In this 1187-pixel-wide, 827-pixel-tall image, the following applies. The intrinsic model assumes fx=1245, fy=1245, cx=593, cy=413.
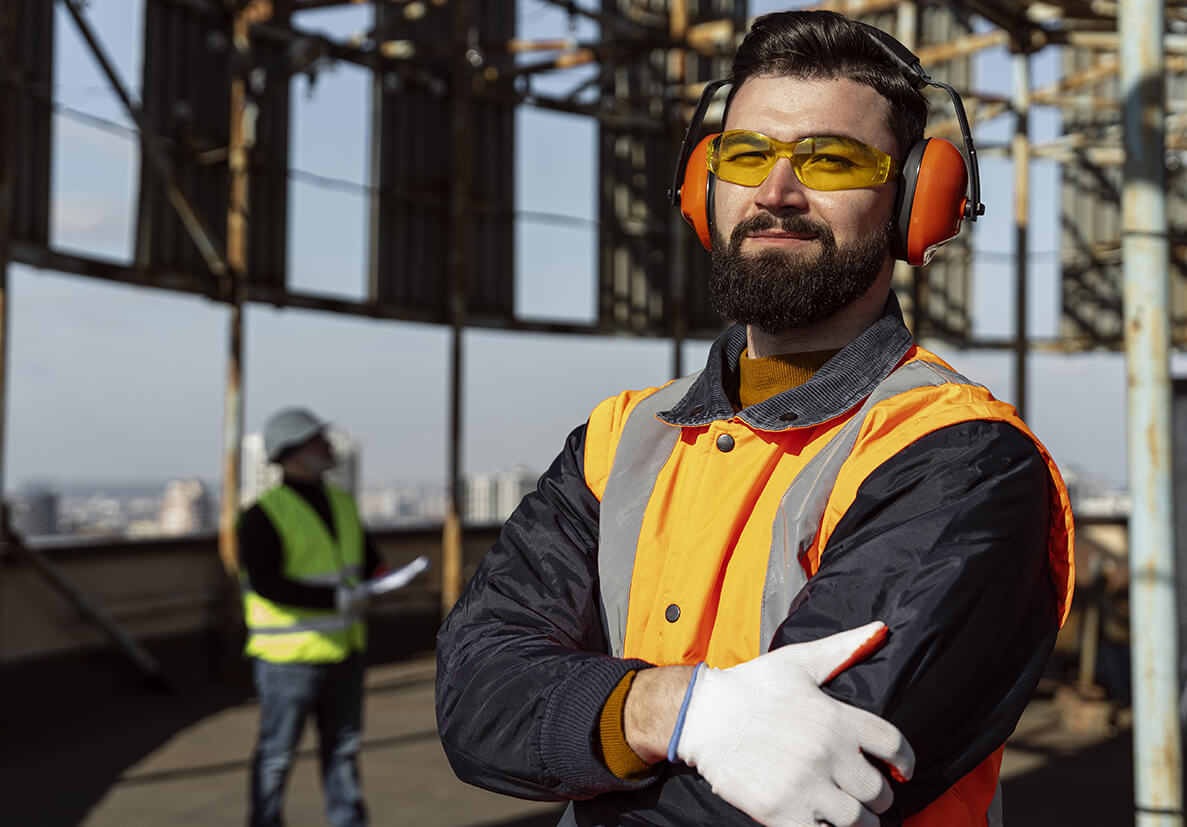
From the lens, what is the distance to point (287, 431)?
6.15 metres

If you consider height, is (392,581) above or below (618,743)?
below

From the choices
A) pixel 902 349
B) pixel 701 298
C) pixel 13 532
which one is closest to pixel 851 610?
pixel 902 349

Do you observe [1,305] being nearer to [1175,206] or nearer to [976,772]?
[976,772]

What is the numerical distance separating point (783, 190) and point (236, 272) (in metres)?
10.9

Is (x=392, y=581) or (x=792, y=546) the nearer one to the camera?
(x=792, y=546)

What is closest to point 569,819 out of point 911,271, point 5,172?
point 5,172

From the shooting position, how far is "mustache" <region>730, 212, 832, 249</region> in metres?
1.87

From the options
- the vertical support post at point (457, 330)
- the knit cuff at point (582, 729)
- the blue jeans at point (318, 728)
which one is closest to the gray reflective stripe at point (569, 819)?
the knit cuff at point (582, 729)

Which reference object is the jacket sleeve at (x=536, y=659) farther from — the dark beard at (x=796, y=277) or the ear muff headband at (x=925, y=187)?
the ear muff headband at (x=925, y=187)

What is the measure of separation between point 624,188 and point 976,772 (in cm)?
1701

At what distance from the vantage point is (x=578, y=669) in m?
1.66

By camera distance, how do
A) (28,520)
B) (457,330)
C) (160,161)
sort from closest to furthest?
(28,520) → (160,161) → (457,330)

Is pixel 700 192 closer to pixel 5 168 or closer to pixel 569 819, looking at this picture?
pixel 569 819

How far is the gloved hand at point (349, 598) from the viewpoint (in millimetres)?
5855
